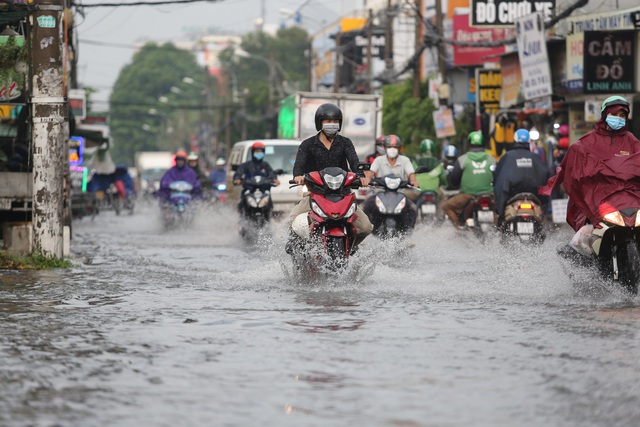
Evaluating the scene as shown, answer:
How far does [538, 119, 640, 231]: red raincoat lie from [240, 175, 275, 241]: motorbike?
36.5ft

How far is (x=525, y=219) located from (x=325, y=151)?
4.38 m

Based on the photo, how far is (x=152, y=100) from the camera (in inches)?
7072

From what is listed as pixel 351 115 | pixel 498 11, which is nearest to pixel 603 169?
pixel 498 11

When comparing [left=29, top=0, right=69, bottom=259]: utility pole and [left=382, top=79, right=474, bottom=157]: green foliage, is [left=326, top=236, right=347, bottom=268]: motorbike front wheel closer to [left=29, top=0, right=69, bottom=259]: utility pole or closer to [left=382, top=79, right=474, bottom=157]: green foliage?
[left=29, top=0, right=69, bottom=259]: utility pole

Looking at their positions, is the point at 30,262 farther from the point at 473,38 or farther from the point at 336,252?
the point at 473,38

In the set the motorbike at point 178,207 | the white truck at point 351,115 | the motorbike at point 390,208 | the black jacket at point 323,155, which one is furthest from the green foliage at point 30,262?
the white truck at point 351,115

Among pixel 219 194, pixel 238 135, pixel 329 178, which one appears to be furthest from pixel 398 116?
pixel 238 135

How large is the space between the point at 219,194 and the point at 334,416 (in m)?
27.4

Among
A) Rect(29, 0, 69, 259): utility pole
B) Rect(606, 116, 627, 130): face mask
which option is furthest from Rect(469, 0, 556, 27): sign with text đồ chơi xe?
Rect(606, 116, 627, 130): face mask

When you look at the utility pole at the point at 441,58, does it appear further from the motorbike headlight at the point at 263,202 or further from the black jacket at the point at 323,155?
the black jacket at the point at 323,155

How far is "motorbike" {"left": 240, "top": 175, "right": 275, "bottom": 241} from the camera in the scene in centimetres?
2267

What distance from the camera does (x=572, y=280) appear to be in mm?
12281

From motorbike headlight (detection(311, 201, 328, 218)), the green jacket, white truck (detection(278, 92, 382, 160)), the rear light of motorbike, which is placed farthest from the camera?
white truck (detection(278, 92, 382, 160))

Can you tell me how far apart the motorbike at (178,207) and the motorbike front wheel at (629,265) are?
17274 millimetres
